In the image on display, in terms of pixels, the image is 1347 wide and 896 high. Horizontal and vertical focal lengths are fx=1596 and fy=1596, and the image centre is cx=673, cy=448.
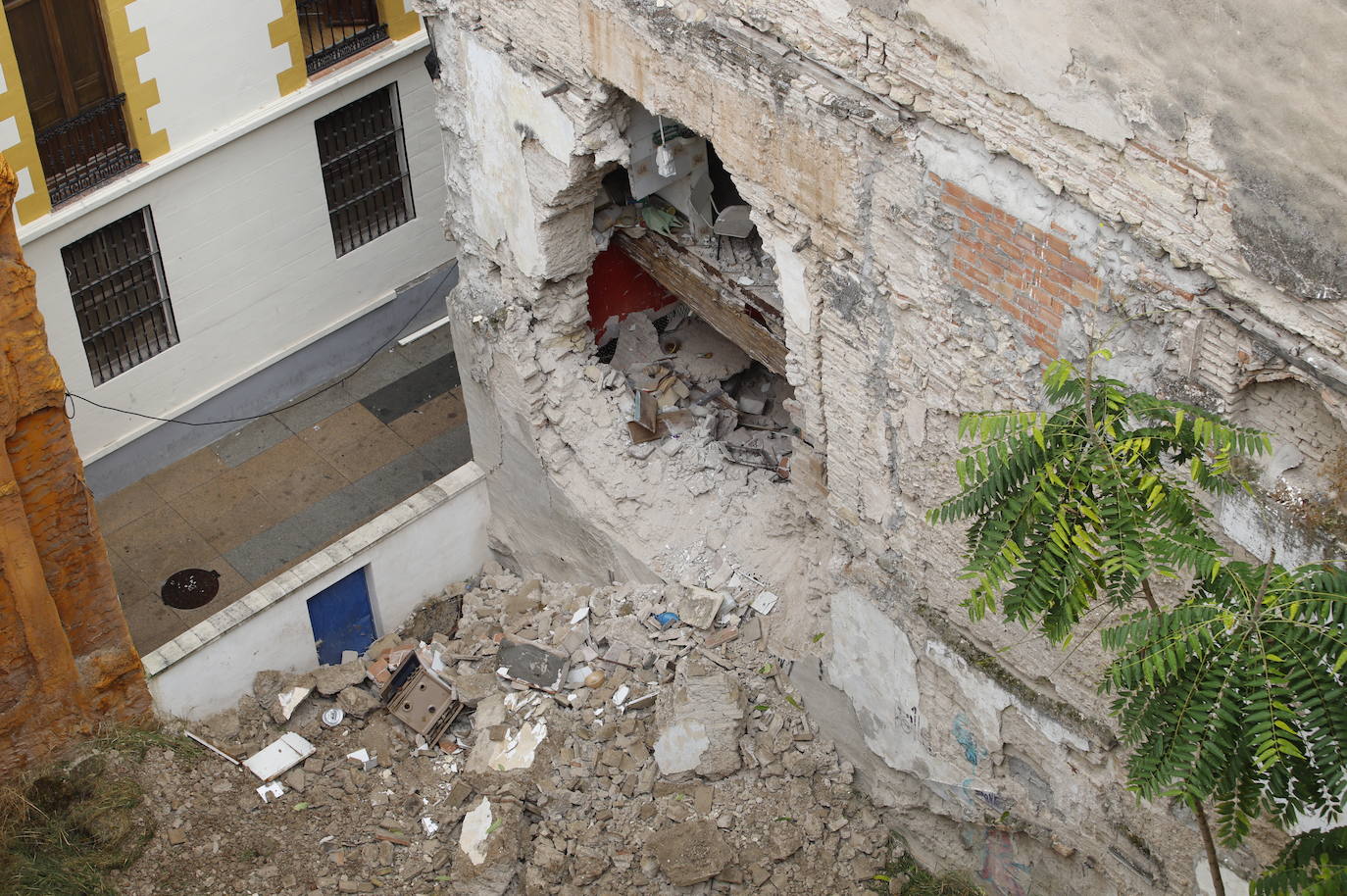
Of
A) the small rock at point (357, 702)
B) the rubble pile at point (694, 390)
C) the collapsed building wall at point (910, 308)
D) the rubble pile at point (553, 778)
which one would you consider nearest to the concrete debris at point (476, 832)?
the rubble pile at point (553, 778)

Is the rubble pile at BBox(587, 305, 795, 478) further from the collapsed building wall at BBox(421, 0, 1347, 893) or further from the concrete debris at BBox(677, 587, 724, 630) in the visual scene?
the concrete debris at BBox(677, 587, 724, 630)

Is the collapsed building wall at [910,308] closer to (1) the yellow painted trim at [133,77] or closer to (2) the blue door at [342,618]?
(2) the blue door at [342,618]

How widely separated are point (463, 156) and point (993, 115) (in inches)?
202

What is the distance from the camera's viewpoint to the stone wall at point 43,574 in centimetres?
979

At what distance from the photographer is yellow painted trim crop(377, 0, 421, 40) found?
14961 mm

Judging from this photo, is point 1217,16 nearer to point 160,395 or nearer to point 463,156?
point 463,156

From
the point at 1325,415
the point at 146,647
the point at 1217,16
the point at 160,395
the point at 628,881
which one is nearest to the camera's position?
the point at 1217,16

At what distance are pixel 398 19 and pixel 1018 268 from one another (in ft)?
29.8

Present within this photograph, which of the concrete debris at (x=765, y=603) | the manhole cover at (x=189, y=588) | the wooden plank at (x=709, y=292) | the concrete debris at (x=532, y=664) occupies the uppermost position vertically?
the wooden plank at (x=709, y=292)

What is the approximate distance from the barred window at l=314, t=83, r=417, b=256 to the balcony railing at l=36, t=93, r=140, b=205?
196 cm

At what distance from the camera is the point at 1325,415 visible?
6812 millimetres

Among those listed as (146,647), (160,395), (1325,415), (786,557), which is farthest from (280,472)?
(1325,415)

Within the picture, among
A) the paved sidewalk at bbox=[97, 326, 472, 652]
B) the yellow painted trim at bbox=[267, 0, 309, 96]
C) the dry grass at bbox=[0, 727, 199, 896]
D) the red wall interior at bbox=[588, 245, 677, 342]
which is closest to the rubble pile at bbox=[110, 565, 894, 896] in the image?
the dry grass at bbox=[0, 727, 199, 896]

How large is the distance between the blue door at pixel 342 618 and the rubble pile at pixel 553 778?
0.72 metres
